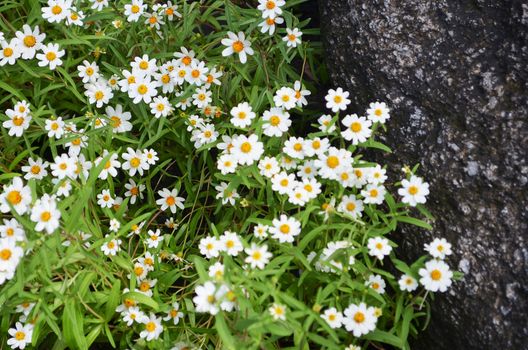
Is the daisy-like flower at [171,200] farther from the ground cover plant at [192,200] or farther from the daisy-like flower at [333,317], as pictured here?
the daisy-like flower at [333,317]

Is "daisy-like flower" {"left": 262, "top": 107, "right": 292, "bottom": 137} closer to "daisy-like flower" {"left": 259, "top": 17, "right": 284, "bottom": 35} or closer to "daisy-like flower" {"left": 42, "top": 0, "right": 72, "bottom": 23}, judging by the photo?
"daisy-like flower" {"left": 259, "top": 17, "right": 284, "bottom": 35}

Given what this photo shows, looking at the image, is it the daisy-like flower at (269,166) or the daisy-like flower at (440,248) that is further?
the daisy-like flower at (269,166)

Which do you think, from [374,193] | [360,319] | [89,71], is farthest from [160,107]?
[360,319]

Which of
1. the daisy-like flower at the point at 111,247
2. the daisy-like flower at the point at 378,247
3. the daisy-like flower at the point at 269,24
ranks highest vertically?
the daisy-like flower at the point at 269,24

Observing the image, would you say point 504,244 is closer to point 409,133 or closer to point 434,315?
point 434,315

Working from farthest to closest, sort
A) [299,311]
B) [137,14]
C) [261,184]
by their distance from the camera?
1. [137,14]
2. [261,184]
3. [299,311]

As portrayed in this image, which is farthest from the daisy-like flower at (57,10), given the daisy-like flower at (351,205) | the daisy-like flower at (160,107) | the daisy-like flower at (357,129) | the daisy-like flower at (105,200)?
the daisy-like flower at (351,205)

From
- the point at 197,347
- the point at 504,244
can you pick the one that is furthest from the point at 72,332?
the point at 504,244
